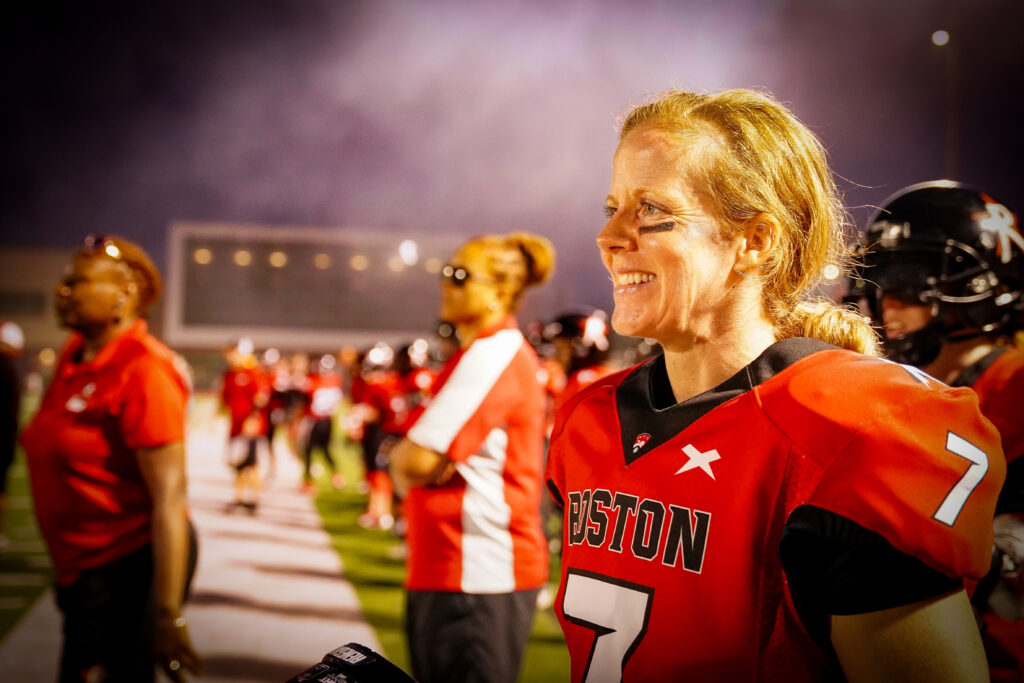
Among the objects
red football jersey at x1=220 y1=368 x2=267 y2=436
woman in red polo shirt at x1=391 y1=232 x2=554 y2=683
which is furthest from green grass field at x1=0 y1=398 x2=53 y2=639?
woman in red polo shirt at x1=391 y1=232 x2=554 y2=683

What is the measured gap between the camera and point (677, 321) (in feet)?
4.20

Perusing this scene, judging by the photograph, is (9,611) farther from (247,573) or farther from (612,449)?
(612,449)

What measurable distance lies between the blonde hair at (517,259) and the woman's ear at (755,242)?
1.93 m

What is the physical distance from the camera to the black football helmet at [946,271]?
2322 mm

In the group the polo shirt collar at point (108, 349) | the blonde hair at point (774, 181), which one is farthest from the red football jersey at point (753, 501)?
the polo shirt collar at point (108, 349)

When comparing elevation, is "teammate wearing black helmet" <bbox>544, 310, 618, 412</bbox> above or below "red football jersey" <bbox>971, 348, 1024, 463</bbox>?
below

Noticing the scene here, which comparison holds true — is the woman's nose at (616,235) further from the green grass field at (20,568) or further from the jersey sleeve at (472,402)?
the green grass field at (20,568)

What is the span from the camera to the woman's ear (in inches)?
49.2

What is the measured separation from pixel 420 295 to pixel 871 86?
139 ft

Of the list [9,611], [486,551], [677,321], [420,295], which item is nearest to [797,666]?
[677,321]

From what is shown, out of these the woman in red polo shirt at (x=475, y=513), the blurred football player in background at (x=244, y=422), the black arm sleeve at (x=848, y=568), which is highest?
the black arm sleeve at (x=848, y=568)

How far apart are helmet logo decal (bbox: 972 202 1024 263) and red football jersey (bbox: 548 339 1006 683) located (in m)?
1.60

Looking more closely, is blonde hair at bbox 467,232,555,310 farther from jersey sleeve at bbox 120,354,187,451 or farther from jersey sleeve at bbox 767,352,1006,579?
jersey sleeve at bbox 767,352,1006,579

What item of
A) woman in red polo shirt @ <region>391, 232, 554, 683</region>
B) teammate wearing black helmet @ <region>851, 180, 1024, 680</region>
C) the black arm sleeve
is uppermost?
teammate wearing black helmet @ <region>851, 180, 1024, 680</region>
